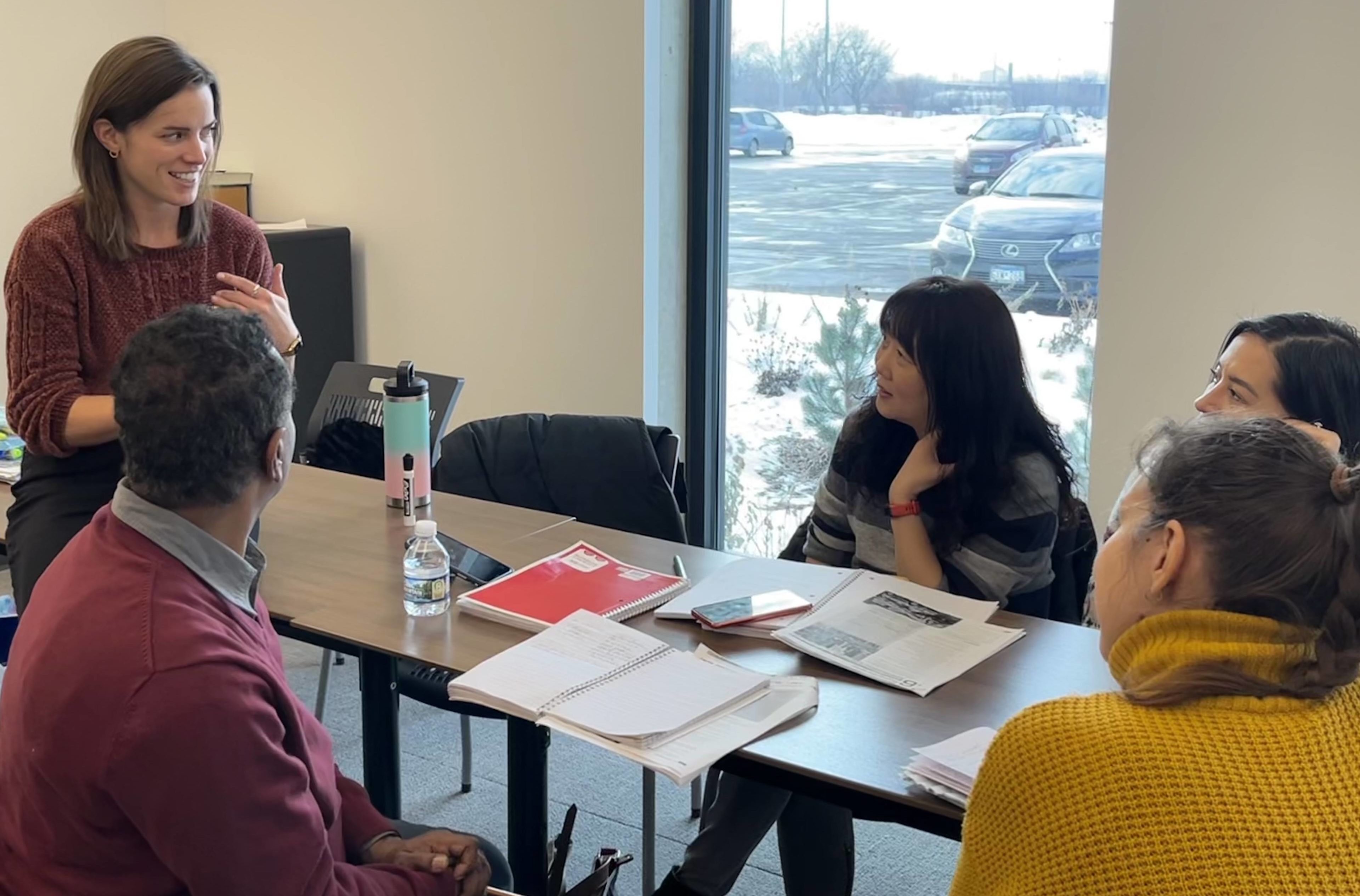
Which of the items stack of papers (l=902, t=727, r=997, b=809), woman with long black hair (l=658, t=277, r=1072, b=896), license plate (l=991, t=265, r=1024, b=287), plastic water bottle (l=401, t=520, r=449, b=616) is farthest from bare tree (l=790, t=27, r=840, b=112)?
stack of papers (l=902, t=727, r=997, b=809)

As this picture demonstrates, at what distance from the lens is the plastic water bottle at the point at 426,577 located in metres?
1.95

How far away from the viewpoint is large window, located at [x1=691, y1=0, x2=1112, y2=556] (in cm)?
330

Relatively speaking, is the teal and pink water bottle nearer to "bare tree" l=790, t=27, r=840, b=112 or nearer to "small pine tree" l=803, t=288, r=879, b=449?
"small pine tree" l=803, t=288, r=879, b=449

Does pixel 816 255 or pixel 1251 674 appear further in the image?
pixel 816 255

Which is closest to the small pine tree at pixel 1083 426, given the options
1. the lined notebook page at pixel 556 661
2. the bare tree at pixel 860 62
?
the bare tree at pixel 860 62

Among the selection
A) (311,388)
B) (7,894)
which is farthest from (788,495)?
(7,894)

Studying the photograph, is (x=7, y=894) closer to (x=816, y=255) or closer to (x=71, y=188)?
(x=816, y=255)

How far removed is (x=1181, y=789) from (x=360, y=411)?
2245 millimetres

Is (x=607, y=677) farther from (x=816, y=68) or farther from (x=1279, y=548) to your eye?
(x=816, y=68)

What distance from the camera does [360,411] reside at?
116 inches

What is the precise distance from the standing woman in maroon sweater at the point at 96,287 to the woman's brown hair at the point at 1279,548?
1.52 metres

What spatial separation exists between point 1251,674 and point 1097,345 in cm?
207

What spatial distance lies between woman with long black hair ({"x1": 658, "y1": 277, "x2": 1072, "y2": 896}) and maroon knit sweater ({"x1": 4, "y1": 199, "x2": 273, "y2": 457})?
1245 mm

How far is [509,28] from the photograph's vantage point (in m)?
3.84
